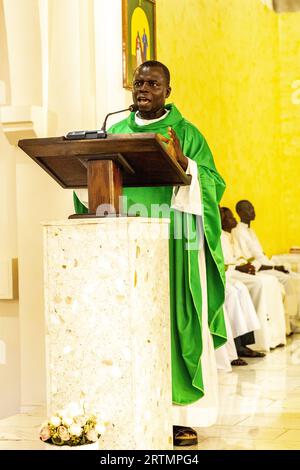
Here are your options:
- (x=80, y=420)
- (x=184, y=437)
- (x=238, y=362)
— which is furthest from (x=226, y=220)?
(x=80, y=420)

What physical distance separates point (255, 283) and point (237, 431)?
3.79 metres

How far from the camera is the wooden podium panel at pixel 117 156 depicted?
3.49 metres

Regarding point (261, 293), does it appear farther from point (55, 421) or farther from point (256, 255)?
point (55, 421)

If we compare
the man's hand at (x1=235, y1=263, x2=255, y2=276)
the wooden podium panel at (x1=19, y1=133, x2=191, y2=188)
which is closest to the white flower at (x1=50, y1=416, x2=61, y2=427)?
the wooden podium panel at (x1=19, y1=133, x2=191, y2=188)

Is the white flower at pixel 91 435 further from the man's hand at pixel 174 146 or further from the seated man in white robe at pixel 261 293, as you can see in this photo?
the seated man in white robe at pixel 261 293

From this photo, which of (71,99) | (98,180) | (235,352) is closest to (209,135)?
(235,352)

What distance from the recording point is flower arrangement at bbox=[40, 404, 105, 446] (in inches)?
130

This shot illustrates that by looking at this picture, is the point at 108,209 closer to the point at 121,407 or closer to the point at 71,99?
the point at 121,407

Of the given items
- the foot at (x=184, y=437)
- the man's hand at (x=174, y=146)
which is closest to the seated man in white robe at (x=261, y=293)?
the foot at (x=184, y=437)

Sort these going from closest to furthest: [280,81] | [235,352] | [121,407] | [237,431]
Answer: [121,407] → [237,431] → [235,352] → [280,81]

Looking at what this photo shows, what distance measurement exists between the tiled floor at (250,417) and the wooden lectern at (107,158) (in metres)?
1.64

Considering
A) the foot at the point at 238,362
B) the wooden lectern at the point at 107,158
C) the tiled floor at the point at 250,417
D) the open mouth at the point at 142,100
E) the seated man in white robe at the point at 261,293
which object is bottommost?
the tiled floor at the point at 250,417

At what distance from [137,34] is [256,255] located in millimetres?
3874

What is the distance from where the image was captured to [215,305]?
481 centimetres
